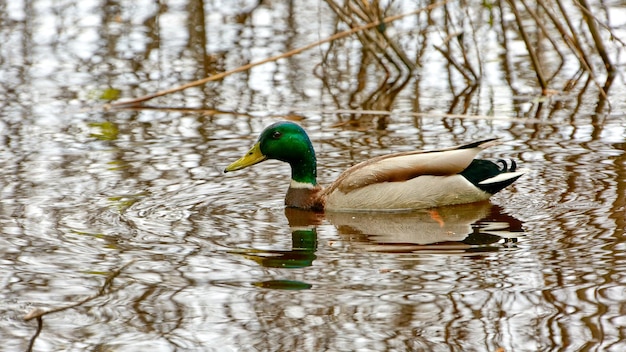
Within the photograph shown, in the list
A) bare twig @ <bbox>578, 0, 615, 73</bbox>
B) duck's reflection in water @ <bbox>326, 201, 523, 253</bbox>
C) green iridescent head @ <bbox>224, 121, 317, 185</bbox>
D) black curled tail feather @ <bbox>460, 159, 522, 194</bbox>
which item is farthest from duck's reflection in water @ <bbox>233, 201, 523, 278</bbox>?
bare twig @ <bbox>578, 0, 615, 73</bbox>

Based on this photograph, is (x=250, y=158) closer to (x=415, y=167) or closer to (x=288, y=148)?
(x=288, y=148)

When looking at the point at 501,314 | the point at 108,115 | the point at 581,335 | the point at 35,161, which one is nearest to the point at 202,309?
the point at 501,314

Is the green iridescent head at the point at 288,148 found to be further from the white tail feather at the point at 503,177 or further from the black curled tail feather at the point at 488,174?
the white tail feather at the point at 503,177

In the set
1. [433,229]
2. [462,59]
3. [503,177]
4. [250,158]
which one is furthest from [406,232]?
[462,59]

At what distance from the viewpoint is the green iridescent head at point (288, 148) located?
8.15m

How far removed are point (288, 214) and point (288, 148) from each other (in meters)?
0.59

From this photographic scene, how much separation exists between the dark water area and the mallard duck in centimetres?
11

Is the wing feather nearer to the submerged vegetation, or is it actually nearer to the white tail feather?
the white tail feather

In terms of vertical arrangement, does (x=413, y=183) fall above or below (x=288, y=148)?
below

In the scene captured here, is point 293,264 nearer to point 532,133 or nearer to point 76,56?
point 532,133

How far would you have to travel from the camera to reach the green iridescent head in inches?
321

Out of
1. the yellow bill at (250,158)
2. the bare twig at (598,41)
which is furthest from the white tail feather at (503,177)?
the bare twig at (598,41)

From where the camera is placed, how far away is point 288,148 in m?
8.18

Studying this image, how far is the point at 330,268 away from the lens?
20.8 ft
